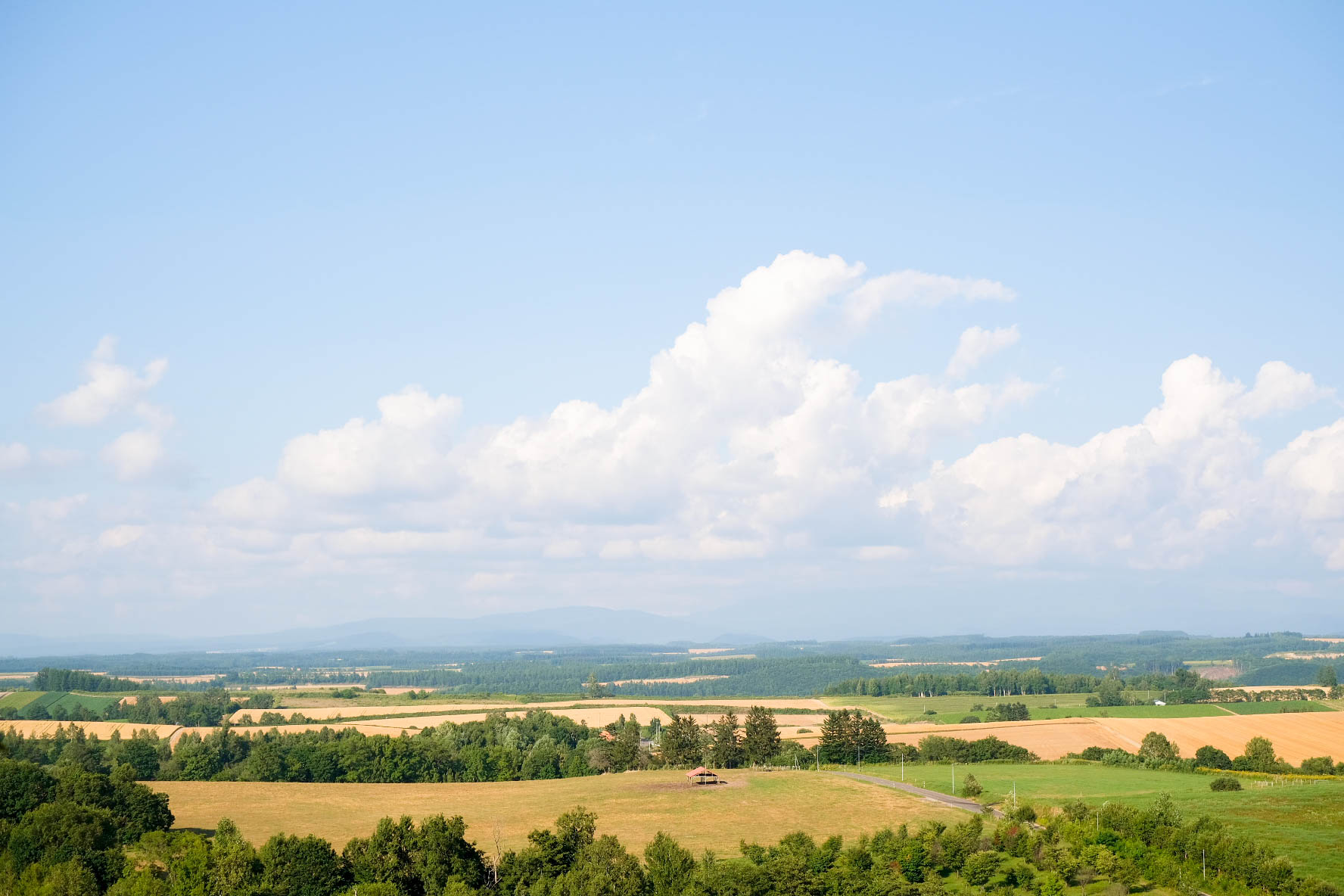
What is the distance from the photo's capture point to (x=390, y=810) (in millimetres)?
81125

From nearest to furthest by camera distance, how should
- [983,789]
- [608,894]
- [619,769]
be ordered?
[608,894]
[983,789]
[619,769]

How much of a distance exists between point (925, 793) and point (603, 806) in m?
26.5

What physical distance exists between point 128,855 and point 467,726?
68.4 m

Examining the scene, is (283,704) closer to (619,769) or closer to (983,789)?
(619,769)

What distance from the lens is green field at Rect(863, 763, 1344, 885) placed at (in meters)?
61.4

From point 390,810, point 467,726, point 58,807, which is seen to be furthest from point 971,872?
point 467,726

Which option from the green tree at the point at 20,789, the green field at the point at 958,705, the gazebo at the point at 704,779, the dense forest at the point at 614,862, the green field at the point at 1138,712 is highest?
the green tree at the point at 20,789

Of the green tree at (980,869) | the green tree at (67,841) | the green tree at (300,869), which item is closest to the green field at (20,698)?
the green tree at (67,841)

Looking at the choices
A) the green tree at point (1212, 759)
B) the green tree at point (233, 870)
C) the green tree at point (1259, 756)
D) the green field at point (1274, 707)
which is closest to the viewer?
the green tree at point (233, 870)

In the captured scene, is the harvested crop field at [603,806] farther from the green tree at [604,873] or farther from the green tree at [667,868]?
the green tree at [604,873]

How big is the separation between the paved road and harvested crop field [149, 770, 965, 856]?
2.16 m

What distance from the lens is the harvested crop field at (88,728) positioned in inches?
4966

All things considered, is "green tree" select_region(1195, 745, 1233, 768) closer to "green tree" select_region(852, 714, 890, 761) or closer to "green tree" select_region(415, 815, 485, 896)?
"green tree" select_region(852, 714, 890, 761)

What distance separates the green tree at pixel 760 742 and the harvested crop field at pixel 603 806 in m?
10.2
